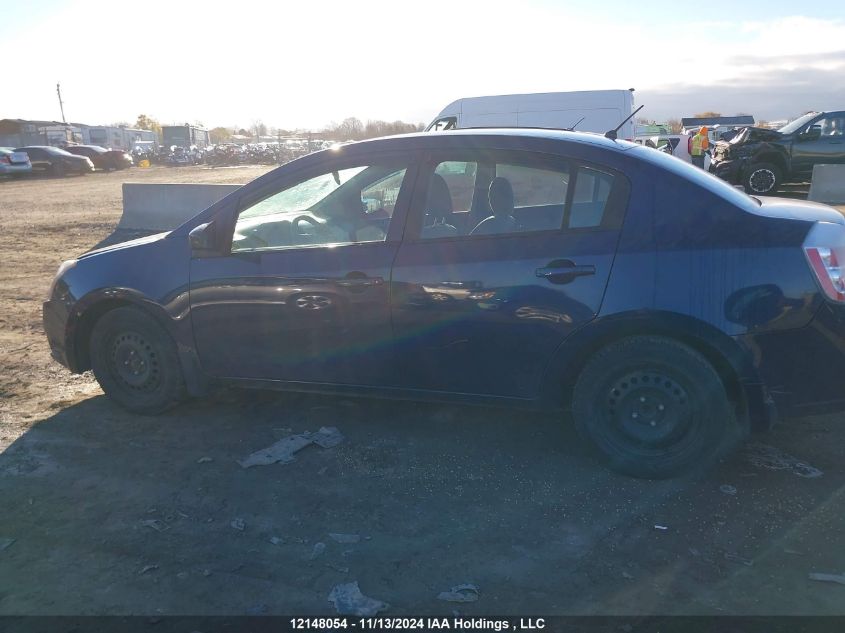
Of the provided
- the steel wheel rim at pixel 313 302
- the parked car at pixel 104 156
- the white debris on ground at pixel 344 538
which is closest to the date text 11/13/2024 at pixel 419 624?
the white debris on ground at pixel 344 538

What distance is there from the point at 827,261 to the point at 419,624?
8.50 feet

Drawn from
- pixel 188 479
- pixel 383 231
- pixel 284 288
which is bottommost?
pixel 188 479

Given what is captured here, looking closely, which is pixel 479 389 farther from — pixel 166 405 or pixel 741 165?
pixel 741 165

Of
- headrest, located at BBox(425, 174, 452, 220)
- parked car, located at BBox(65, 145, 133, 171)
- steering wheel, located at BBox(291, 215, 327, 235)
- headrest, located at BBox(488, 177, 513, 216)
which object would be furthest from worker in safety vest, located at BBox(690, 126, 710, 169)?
parked car, located at BBox(65, 145, 133, 171)

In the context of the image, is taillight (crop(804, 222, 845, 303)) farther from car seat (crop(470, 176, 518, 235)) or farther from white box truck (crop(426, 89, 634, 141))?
white box truck (crop(426, 89, 634, 141))

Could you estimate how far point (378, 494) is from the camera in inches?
156

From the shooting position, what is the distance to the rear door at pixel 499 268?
395 cm

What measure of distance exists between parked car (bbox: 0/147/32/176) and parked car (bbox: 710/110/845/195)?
1169 inches

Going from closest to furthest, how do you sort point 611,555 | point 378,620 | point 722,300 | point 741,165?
point 378,620
point 611,555
point 722,300
point 741,165

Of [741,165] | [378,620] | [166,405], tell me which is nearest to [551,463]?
[378,620]

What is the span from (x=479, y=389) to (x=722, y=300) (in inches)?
53.5

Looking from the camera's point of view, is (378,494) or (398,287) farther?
(398,287)

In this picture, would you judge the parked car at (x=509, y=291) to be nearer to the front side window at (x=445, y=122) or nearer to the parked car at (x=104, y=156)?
the front side window at (x=445, y=122)

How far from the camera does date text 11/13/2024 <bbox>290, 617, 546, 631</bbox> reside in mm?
2914
